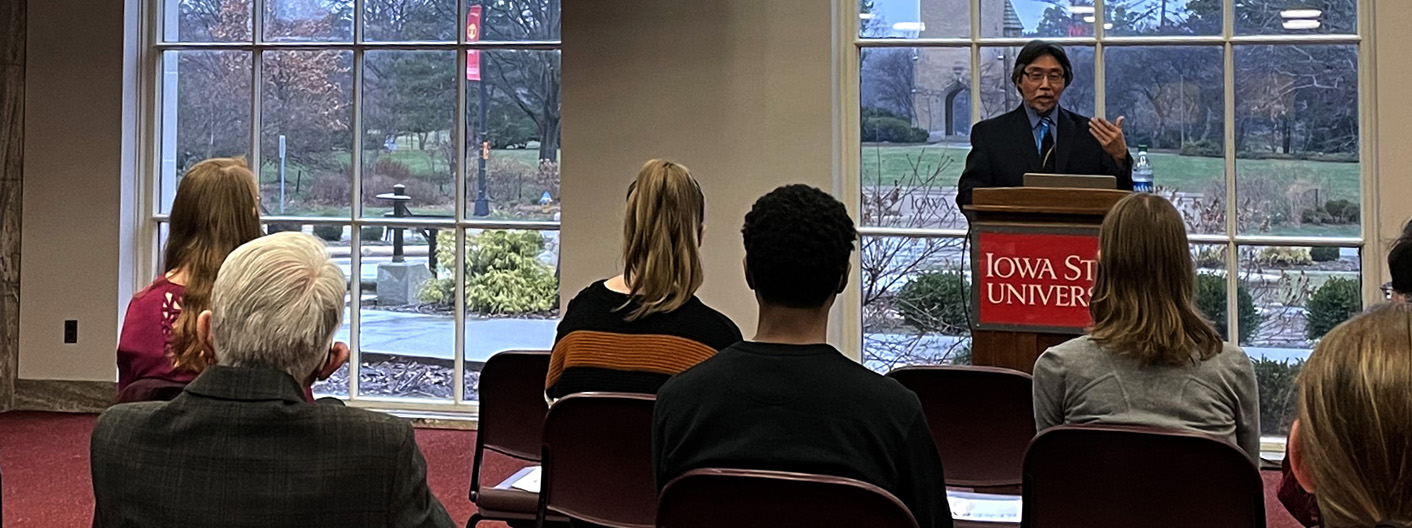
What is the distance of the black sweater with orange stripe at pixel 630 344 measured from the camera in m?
2.90

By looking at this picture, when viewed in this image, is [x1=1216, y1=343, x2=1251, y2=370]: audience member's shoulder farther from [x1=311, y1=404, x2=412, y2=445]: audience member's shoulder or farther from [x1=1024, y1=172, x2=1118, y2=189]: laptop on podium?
[x1=311, y1=404, x2=412, y2=445]: audience member's shoulder

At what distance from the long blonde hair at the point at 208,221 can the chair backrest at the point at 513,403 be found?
83cm

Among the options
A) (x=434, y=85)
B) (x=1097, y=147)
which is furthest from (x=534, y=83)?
(x=1097, y=147)

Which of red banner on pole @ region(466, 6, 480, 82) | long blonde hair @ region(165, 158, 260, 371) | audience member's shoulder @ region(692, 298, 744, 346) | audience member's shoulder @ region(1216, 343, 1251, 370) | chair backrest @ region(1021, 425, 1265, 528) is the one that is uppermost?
red banner on pole @ region(466, 6, 480, 82)

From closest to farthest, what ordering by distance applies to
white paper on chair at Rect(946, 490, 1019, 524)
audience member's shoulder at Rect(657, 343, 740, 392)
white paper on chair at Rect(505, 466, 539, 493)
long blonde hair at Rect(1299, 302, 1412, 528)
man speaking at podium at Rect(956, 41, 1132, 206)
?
long blonde hair at Rect(1299, 302, 1412, 528)
audience member's shoulder at Rect(657, 343, 740, 392)
white paper on chair at Rect(946, 490, 1019, 524)
white paper on chair at Rect(505, 466, 539, 493)
man speaking at podium at Rect(956, 41, 1132, 206)

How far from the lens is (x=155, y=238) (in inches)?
258

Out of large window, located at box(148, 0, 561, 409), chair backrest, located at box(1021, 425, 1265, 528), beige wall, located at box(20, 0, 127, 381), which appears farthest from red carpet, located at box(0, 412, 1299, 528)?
chair backrest, located at box(1021, 425, 1265, 528)

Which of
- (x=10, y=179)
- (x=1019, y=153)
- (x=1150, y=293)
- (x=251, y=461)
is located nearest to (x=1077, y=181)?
(x=1019, y=153)

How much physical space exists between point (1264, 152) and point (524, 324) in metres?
3.56

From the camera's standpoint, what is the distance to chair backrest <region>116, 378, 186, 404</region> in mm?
2520

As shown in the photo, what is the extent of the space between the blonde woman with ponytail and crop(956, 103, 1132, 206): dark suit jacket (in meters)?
1.80

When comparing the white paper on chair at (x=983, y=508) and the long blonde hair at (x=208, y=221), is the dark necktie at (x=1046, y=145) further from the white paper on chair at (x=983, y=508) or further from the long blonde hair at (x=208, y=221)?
the long blonde hair at (x=208, y=221)

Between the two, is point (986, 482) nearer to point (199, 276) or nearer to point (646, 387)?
point (646, 387)

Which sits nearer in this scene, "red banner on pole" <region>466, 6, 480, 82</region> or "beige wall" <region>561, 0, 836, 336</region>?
"beige wall" <region>561, 0, 836, 336</region>
